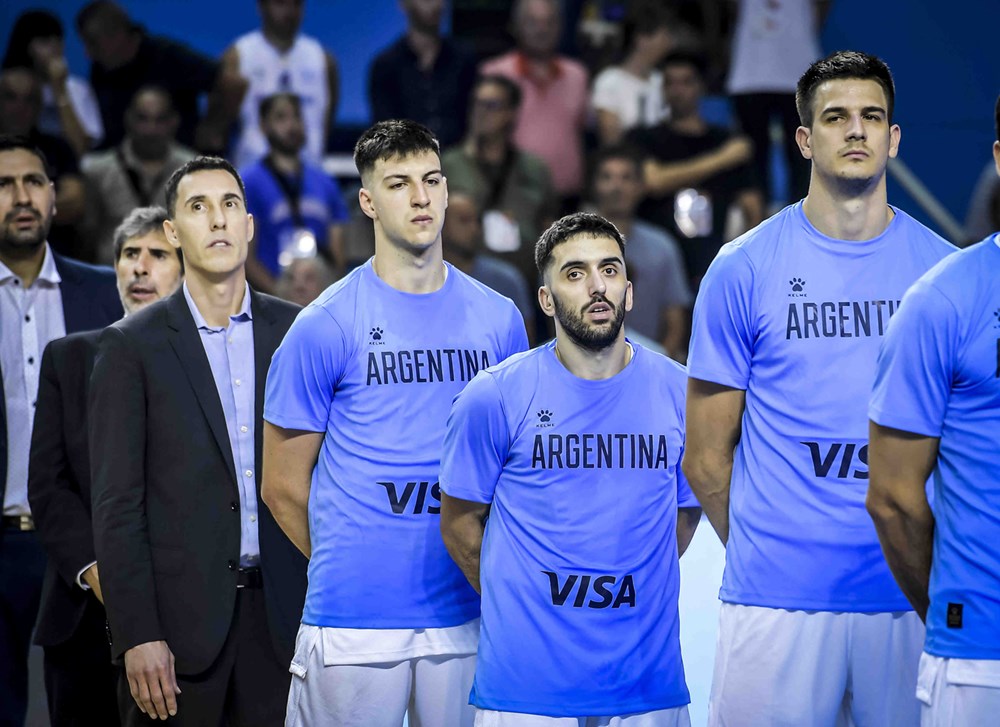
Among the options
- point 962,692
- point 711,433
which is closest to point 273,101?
point 711,433

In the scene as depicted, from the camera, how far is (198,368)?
3732mm

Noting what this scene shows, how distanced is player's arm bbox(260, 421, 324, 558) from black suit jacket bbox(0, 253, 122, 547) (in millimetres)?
1443

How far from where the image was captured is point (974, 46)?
969cm

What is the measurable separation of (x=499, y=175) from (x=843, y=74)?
4.84 meters

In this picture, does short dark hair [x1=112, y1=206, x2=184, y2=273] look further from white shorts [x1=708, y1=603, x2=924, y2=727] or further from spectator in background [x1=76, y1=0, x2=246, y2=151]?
spectator in background [x1=76, y1=0, x2=246, y2=151]

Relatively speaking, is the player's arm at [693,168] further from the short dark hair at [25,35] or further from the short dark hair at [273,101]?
the short dark hair at [25,35]

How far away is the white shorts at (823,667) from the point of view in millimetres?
3180

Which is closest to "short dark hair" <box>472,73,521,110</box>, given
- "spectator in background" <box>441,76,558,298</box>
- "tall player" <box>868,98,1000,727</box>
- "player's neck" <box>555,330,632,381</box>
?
"spectator in background" <box>441,76,558,298</box>

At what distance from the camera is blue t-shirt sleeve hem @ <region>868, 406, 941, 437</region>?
2.60m

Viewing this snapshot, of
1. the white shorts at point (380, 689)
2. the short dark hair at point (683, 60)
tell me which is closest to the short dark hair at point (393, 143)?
the white shorts at point (380, 689)

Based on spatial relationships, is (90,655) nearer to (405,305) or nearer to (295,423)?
(295,423)

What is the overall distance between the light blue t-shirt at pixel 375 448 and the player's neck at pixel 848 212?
2.94ft

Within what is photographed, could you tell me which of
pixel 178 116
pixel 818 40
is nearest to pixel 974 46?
pixel 818 40

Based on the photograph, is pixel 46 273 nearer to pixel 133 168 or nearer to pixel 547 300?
pixel 547 300
